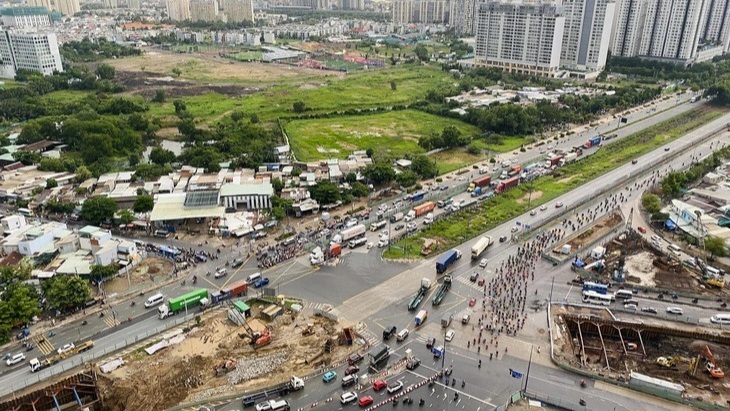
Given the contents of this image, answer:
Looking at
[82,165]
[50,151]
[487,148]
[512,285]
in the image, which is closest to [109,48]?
[50,151]

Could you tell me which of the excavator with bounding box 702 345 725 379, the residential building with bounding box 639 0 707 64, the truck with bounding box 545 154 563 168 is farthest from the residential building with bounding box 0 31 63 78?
the residential building with bounding box 639 0 707 64

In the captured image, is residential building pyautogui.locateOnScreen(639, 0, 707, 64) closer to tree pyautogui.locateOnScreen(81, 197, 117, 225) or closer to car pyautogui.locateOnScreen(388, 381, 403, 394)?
car pyautogui.locateOnScreen(388, 381, 403, 394)

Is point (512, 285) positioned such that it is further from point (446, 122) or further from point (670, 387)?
point (446, 122)

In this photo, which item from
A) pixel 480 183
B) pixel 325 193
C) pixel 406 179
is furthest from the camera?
pixel 406 179

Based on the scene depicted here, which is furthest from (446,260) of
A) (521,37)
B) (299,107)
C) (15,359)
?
(521,37)

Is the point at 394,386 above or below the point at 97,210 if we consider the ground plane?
below

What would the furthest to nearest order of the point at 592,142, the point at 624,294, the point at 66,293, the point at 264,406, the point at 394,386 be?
the point at 592,142, the point at 624,294, the point at 66,293, the point at 394,386, the point at 264,406

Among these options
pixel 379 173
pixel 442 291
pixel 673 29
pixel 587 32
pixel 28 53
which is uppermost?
pixel 673 29

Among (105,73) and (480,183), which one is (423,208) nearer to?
(480,183)

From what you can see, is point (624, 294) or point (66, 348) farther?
point (624, 294)
